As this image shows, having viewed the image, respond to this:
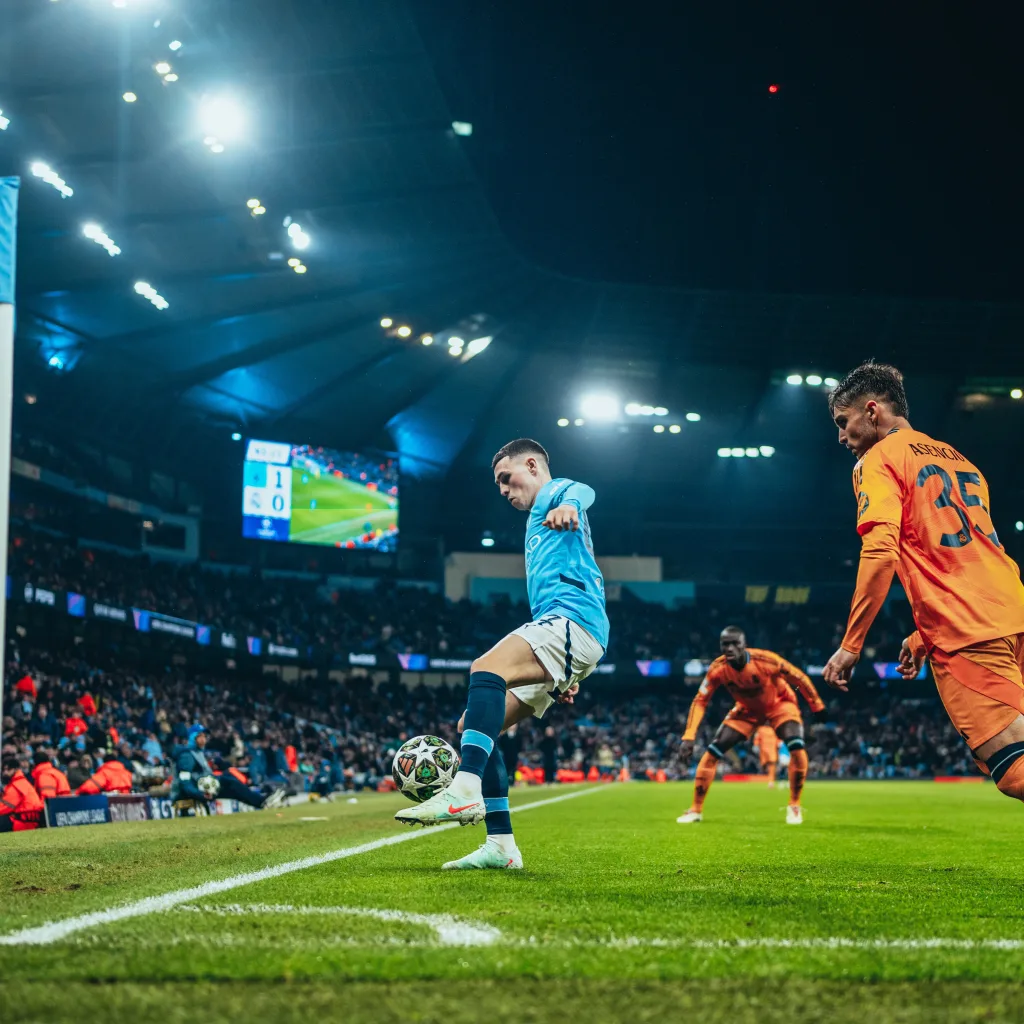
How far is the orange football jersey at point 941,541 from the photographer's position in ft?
15.2

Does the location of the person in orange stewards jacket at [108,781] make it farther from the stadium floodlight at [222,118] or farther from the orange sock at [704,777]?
the stadium floodlight at [222,118]

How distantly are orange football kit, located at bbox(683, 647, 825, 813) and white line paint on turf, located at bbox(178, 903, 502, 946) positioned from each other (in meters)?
9.17

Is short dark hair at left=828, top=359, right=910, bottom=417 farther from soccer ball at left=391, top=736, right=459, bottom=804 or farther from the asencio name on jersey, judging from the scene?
soccer ball at left=391, top=736, right=459, bottom=804

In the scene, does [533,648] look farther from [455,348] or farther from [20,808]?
[455,348]

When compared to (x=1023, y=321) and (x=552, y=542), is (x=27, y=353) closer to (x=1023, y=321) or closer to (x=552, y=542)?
(x=552, y=542)

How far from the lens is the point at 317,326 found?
3784cm

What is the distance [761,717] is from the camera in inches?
536

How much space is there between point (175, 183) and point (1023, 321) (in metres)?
30.5

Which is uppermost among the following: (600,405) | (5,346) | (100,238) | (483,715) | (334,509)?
(100,238)

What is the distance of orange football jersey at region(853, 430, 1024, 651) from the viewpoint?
462 centimetres

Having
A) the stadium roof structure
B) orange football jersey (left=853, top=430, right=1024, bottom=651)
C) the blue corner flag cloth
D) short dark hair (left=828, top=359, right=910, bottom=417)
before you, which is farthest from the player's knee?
the stadium roof structure

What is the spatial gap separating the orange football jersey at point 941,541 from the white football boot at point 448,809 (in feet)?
6.94

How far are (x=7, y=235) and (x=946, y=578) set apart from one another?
786 cm

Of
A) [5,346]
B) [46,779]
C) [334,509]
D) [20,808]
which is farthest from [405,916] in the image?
[334,509]
